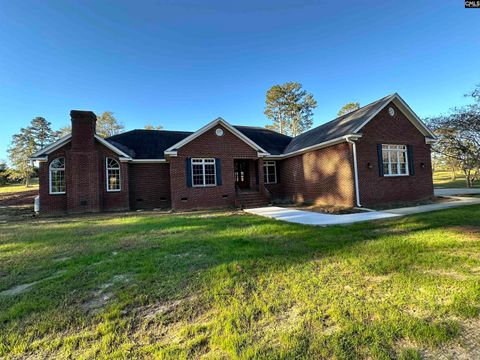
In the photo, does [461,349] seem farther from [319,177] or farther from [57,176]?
[57,176]

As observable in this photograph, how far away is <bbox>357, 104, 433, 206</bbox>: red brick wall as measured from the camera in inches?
456

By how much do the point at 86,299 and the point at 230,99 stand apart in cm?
2619

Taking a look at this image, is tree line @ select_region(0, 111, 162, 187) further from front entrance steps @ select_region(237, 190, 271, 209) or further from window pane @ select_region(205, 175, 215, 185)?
front entrance steps @ select_region(237, 190, 271, 209)

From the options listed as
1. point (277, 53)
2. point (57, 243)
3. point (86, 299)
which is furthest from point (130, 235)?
point (277, 53)

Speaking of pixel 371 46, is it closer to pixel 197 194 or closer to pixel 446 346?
pixel 197 194

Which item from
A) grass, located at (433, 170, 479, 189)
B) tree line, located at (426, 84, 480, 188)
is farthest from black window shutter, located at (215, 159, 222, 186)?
grass, located at (433, 170, 479, 189)

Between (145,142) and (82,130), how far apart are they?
3953mm

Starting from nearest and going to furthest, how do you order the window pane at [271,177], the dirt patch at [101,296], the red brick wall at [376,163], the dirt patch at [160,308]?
the dirt patch at [160,308]
the dirt patch at [101,296]
the red brick wall at [376,163]
the window pane at [271,177]

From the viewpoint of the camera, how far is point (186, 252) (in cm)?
509

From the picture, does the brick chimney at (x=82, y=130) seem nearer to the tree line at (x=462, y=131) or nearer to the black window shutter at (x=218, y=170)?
the black window shutter at (x=218, y=170)

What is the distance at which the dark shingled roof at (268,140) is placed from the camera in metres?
17.7

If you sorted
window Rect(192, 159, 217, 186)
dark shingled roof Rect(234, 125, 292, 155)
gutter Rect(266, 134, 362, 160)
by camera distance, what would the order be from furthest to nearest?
1. dark shingled roof Rect(234, 125, 292, 155)
2. window Rect(192, 159, 217, 186)
3. gutter Rect(266, 134, 362, 160)

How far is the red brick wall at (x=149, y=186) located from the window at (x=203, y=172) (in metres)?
2.84

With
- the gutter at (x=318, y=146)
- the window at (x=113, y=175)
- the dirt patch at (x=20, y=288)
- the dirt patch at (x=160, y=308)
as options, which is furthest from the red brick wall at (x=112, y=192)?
the dirt patch at (x=160, y=308)
